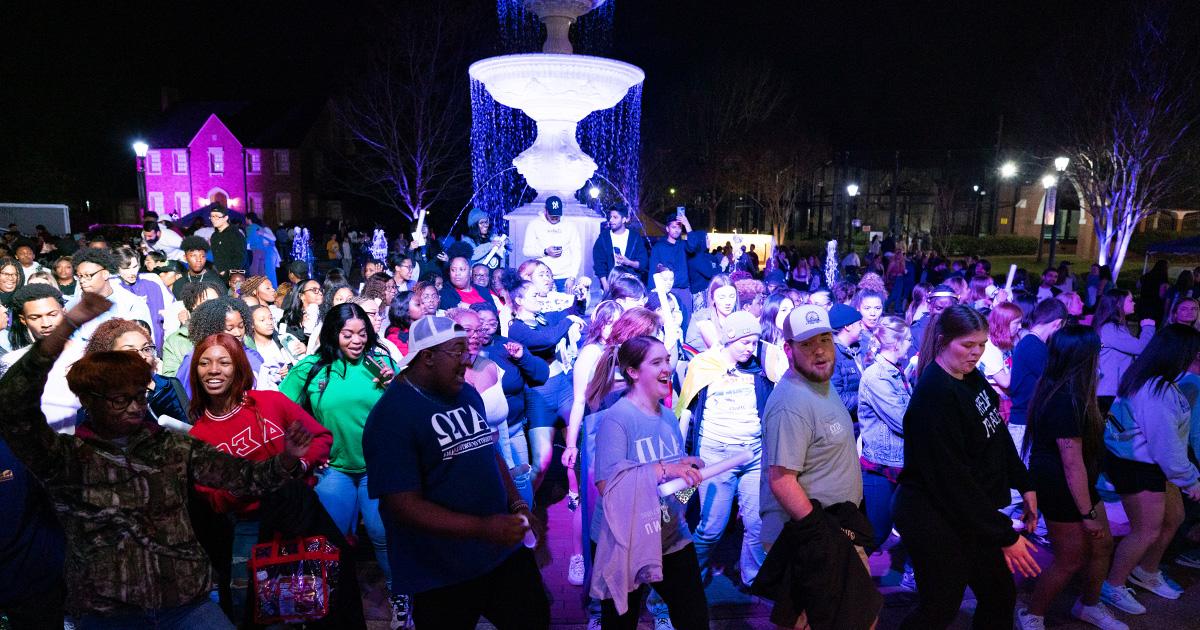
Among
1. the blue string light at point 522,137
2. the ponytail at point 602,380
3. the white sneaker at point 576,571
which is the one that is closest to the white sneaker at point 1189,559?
the white sneaker at point 576,571

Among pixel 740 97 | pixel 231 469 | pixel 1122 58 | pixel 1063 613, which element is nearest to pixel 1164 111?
pixel 1122 58

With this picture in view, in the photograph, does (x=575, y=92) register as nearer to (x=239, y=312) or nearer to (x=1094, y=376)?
(x=239, y=312)

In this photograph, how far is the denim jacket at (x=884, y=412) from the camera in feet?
15.8

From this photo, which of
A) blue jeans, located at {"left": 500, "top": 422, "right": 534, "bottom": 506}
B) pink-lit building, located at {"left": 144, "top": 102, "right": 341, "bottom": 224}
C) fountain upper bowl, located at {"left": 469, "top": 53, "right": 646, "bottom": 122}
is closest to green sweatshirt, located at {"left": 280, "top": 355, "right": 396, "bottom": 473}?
blue jeans, located at {"left": 500, "top": 422, "right": 534, "bottom": 506}

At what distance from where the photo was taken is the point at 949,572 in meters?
3.53

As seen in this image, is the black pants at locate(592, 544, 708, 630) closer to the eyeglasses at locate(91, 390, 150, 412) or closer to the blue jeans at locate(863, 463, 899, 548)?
the blue jeans at locate(863, 463, 899, 548)

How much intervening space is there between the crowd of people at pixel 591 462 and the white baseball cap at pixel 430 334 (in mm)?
18

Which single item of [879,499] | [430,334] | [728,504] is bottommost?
[879,499]

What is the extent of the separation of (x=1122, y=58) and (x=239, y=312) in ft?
89.9

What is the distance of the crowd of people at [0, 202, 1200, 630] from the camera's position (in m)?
2.76

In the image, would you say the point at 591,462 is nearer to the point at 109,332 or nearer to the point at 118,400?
the point at 118,400

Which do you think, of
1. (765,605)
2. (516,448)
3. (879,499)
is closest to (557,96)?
(516,448)

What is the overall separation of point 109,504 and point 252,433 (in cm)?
102

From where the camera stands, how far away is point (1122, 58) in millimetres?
22734
